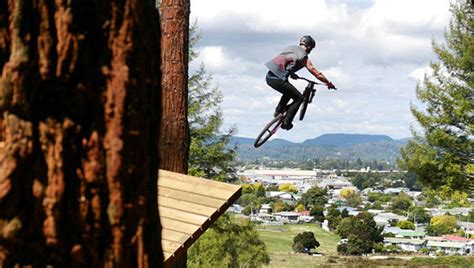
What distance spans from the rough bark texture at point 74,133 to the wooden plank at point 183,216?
2.09 meters

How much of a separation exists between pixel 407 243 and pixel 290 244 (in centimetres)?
554

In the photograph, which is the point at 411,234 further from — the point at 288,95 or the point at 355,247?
the point at 288,95

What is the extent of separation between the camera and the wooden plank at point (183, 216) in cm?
342

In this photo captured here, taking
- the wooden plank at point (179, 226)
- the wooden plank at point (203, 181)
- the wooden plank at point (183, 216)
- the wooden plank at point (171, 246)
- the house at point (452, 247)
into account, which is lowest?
the house at point (452, 247)

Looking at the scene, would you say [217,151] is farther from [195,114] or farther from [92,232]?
[92,232]

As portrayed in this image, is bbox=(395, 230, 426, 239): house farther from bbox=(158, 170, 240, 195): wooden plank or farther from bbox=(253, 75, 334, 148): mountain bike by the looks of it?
bbox=(158, 170, 240, 195): wooden plank

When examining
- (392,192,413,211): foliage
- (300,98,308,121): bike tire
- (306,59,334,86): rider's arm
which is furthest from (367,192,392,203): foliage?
(306,59,334,86): rider's arm

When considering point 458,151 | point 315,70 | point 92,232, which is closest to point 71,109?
point 92,232

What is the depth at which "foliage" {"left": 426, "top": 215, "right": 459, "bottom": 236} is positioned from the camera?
3512 centimetres

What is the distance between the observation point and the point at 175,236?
338 centimetres

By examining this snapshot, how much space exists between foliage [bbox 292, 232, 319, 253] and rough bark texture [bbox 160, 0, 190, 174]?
2492 centimetres

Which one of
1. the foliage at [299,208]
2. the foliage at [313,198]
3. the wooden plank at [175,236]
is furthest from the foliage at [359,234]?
the wooden plank at [175,236]

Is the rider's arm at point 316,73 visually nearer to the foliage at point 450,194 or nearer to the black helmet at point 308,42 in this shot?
the black helmet at point 308,42

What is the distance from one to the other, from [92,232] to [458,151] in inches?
599
